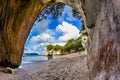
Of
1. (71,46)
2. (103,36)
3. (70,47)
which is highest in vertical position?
(103,36)

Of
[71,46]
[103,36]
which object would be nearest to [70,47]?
[71,46]

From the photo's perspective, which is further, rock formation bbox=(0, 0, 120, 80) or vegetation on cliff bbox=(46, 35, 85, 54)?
vegetation on cliff bbox=(46, 35, 85, 54)

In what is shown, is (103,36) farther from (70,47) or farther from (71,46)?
(70,47)

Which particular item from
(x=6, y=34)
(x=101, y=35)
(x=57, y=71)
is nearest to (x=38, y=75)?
(x=57, y=71)

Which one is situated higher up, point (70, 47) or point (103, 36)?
point (103, 36)

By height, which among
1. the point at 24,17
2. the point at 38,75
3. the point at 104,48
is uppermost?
the point at 104,48

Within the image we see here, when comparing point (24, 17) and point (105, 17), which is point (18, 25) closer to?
point (24, 17)

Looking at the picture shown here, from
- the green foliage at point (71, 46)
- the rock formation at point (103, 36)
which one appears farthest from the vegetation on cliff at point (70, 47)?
the rock formation at point (103, 36)

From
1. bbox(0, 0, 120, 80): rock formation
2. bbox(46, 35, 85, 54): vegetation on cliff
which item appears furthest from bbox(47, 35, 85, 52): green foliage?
bbox(0, 0, 120, 80): rock formation

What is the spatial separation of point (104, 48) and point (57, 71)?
3940 millimetres

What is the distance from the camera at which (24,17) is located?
28.0 feet

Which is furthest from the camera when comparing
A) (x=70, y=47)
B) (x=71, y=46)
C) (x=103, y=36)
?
(x=70, y=47)

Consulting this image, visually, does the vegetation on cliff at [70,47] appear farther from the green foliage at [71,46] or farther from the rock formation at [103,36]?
the rock formation at [103,36]

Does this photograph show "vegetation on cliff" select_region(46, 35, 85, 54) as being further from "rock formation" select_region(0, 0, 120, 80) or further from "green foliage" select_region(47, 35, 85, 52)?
"rock formation" select_region(0, 0, 120, 80)
